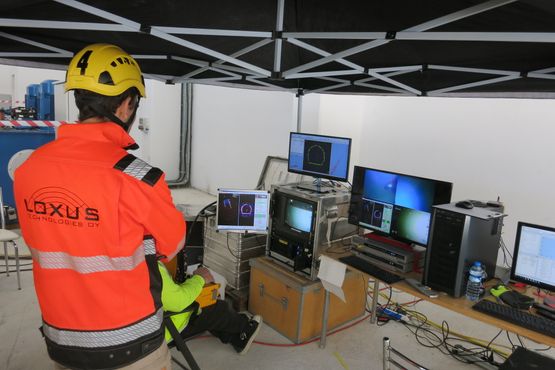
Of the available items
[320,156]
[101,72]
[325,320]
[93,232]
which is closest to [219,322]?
[325,320]

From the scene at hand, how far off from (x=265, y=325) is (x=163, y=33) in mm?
2148

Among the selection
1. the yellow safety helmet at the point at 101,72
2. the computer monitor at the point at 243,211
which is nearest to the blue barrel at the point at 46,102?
the computer monitor at the point at 243,211

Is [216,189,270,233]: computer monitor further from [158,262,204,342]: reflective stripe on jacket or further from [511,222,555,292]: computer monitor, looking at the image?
[511,222,555,292]: computer monitor

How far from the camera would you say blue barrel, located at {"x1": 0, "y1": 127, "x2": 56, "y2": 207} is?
4.91m

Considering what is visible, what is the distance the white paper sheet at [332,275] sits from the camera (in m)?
2.54

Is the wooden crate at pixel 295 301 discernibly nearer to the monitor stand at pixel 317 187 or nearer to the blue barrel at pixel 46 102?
the monitor stand at pixel 317 187

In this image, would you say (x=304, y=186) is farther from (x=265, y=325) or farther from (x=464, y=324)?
(x=464, y=324)

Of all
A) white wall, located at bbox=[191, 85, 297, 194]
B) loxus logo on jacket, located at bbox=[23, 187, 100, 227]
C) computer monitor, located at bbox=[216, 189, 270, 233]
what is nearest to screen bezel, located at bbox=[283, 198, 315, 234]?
computer monitor, located at bbox=[216, 189, 270, 233]

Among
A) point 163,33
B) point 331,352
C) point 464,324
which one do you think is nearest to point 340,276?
point 331,352

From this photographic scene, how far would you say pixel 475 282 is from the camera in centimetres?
200

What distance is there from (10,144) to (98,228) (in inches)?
185

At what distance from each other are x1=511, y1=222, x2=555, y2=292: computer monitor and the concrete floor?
3.29ft

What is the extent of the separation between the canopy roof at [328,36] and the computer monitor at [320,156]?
500 millimetres

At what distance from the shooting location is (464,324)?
325cm
